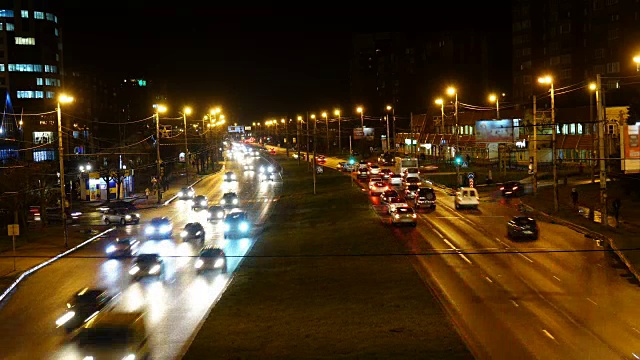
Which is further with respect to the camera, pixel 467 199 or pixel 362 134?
pixel 362 134

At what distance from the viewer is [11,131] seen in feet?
285

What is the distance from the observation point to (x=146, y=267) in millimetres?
32875

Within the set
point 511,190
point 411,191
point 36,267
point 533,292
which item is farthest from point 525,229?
point 36,267

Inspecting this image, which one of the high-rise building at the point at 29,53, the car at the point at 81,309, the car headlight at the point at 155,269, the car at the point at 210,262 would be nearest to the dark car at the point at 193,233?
the car at the point at 210,262

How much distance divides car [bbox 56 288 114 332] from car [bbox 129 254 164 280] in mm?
7283

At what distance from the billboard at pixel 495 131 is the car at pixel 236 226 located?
119 ft

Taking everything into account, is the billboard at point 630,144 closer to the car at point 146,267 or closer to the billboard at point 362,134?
the car at point 146,267

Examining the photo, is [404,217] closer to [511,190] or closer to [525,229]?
[525,229]

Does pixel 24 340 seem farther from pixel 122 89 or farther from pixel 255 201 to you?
pixel 122 89

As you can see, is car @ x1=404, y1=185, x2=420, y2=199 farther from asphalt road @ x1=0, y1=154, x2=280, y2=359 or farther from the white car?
asphalt road @ x1=0, y1=154, x2=280, y2=359

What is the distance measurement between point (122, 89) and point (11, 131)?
9158cm

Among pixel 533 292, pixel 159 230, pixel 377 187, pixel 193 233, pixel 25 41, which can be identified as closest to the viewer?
pixel 533 292

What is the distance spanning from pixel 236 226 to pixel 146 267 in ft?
49.3

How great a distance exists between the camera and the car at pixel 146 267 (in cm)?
3253
